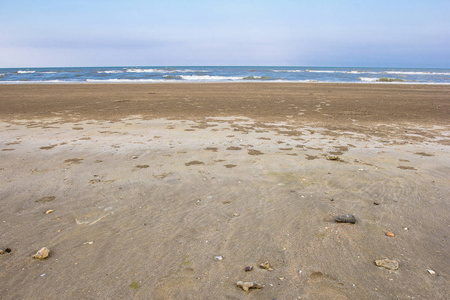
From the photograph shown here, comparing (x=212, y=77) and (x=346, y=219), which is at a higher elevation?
(x=212, y=77)

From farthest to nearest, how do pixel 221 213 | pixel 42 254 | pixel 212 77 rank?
pixel 212 77
pixel 221 213
pixel 42 254

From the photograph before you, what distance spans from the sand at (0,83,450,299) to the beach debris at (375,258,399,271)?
49 millimetres

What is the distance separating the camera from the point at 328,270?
263 cm

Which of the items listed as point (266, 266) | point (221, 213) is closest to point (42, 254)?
point (221, 213)

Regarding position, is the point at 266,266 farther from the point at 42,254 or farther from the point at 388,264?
the point at 42,254

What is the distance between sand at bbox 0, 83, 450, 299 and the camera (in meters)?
2.49

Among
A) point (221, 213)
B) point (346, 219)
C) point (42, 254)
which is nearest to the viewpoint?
point (42, 254)

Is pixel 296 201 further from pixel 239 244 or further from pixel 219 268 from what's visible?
pixel 219 268

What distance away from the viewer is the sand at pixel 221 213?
2486 millimetres

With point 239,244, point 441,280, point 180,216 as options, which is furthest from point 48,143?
point 441,280

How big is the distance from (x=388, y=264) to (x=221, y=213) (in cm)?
175

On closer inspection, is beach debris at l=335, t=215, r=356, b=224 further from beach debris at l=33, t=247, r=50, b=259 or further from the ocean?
the ocean

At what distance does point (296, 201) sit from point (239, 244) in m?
1.23

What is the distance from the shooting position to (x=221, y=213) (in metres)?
3.59
